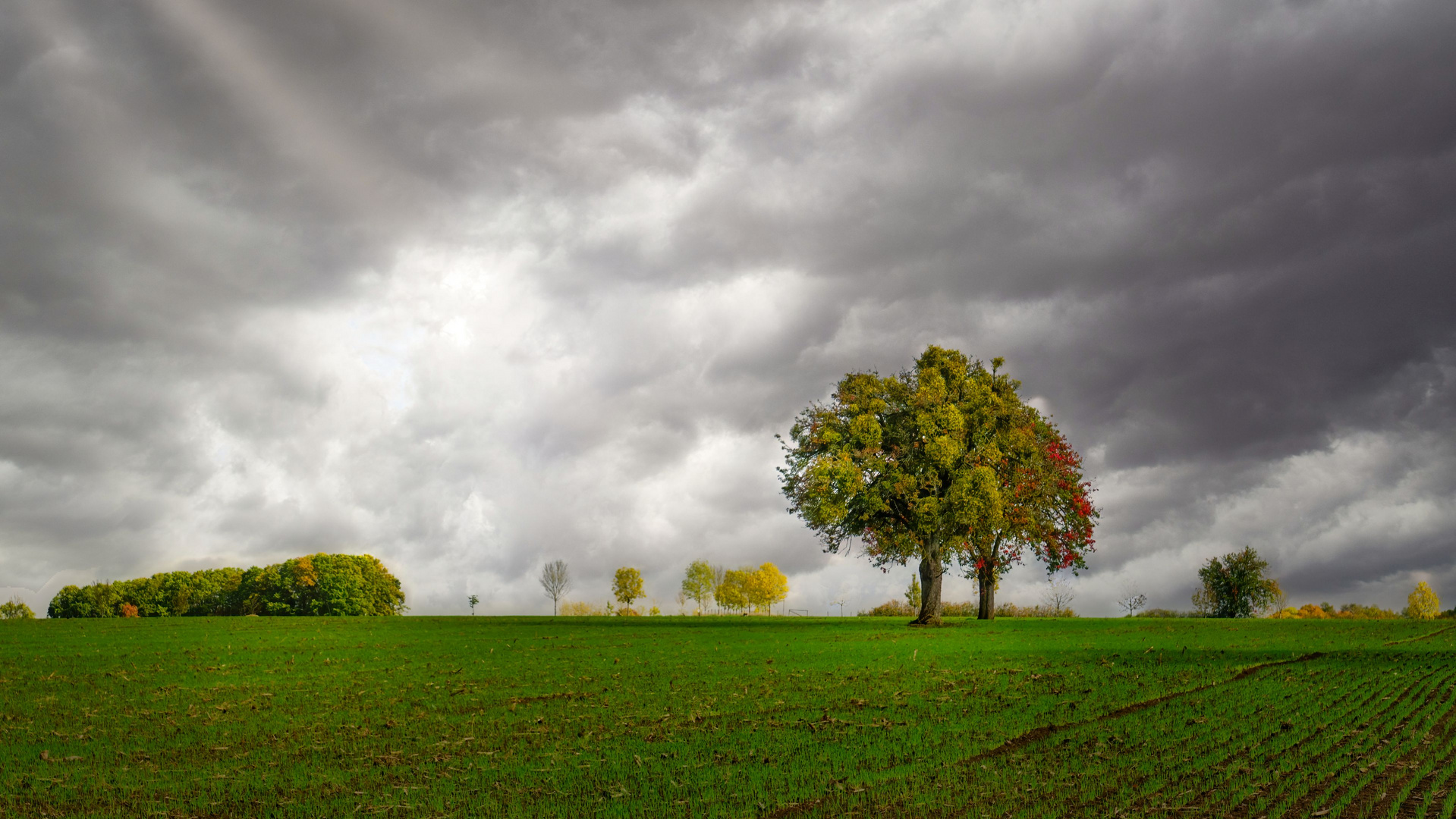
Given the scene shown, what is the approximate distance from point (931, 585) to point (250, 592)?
108213 mm

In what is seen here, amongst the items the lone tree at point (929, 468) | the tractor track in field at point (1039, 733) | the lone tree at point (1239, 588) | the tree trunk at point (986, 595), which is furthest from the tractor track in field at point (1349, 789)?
the lone tree at point (1239, 588)

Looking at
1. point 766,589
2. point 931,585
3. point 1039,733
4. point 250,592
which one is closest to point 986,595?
point 931,585

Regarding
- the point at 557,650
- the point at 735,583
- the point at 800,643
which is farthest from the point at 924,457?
Answer: the point at 735,583

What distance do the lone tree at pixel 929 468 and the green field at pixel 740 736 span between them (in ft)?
68.4

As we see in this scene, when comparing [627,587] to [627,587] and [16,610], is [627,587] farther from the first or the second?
[16,610]

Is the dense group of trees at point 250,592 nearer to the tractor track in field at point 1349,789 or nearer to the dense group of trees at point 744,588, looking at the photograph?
the dense group of trees at point 744,588

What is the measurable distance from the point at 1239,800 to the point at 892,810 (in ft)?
10.4

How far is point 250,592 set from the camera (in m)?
116

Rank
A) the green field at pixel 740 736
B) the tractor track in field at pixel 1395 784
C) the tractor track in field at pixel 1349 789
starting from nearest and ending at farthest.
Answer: the tractor track in field at pixel 1349 789 < the tractor track in field at pixel 1395 784 < the green field at pixel 740 736

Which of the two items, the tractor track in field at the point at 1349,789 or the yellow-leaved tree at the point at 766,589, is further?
the yellow-leaved tree at the point at 766,589

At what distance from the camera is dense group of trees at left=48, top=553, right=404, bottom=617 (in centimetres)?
10912

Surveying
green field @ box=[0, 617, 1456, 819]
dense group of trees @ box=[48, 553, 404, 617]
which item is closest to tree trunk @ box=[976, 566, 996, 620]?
green field @ box=[0, 617, 1456, 819]

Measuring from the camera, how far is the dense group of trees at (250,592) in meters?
109

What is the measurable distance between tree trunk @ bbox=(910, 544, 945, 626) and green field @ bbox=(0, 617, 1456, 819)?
22.7m
